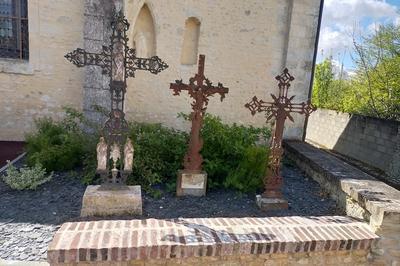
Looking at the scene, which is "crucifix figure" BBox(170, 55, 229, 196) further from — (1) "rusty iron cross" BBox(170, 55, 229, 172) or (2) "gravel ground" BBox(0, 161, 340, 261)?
(2) "gravel ground" BBox(0, 161, 340, 261)

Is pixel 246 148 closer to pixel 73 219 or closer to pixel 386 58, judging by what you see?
pixel 73 219

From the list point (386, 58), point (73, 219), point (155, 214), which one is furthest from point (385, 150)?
point (73, 219)

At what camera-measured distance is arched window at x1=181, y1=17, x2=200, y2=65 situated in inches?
293

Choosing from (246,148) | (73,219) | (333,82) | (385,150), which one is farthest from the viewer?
(333,82)

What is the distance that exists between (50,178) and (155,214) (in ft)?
5.84

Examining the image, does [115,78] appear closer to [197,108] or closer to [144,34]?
[197,108]

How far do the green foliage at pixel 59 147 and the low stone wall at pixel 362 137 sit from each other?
7.62m

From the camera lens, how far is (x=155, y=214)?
3521 mm

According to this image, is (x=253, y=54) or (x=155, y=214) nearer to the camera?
(x=155, y=214)

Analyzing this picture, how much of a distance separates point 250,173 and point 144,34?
471cm

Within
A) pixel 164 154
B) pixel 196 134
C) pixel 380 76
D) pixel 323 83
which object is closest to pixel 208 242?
pixel 196 134

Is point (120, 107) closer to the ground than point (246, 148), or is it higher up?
higher up

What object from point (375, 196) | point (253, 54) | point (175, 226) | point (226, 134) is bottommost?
point (175, 226)

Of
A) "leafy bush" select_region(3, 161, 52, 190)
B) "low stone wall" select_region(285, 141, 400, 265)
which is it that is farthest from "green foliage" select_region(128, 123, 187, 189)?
"low stone wall" select_region(285, 141, 400, 265)
